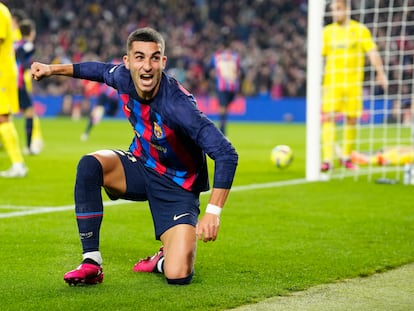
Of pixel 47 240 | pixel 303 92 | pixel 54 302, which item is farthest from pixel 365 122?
pixel 54 302

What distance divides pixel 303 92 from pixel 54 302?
80.7 feet

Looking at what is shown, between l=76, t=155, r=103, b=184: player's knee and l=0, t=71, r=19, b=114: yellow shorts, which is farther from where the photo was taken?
l=0, t=71, r=19, b=114: yellow shorts

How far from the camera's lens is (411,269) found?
5.38 metres

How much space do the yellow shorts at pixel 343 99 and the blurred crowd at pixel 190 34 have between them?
16.8 meters

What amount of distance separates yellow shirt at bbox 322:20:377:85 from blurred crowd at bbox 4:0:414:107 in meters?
16.5

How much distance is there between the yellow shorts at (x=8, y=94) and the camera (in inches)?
390

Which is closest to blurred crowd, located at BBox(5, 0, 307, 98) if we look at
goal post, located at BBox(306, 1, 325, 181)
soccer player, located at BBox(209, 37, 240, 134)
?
soccer player, located at BBox(209, 37, 240, 134)

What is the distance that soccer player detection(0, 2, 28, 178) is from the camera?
9.80 m

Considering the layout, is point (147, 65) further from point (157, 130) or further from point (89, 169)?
point (89, 169)

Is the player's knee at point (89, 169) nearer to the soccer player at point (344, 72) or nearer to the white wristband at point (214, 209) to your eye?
the white wristband at point (214, 209)

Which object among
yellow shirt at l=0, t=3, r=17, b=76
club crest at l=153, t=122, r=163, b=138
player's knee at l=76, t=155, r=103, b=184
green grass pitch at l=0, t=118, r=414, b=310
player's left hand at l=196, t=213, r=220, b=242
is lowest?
green grass pitch at l=0, t=118, r=414, b=310

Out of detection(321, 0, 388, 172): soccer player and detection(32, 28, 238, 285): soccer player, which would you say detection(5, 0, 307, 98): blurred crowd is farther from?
detection(32, 28, 238, 285): soccer player

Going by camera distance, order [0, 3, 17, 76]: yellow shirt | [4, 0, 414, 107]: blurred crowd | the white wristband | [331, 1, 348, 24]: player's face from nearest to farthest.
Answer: the white wristband < [0, 3, 17, 76]: yellow shirt < [331, 1, 348, 24]: player's face < [4, 0, 414, 107]: blurred crowd

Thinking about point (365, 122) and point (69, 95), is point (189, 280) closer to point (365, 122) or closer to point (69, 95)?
point (365, 122)
